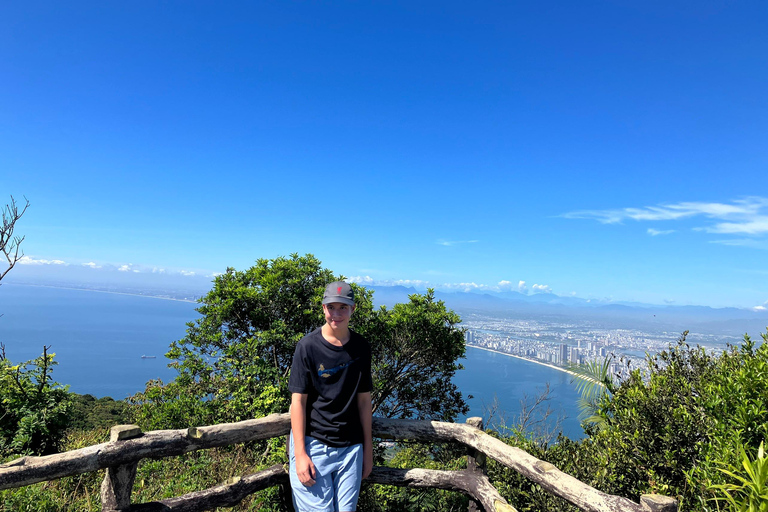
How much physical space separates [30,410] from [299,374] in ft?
20.8

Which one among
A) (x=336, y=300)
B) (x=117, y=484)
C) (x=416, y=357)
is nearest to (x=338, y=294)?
(x=336, y=300)

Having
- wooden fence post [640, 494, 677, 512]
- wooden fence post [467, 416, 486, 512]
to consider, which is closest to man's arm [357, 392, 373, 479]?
wooden fence post [467, 416, 486, 512]

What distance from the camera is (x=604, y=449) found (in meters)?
4.48

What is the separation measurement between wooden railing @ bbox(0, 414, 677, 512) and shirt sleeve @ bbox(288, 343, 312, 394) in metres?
0.78

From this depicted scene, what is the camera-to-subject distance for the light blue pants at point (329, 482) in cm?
260

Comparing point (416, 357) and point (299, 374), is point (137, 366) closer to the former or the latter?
point (416, 357)

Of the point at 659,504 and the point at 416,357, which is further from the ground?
the point at 659,504

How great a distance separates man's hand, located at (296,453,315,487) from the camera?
2543 mm

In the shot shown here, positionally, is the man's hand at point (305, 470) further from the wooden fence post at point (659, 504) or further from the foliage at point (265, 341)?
the foliage at point (265, 341)

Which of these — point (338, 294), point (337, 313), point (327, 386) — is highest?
point (338, 294)

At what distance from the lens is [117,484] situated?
8.50 feet

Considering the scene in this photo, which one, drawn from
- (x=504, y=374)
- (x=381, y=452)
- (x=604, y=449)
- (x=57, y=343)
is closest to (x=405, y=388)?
(x=381, y=452)

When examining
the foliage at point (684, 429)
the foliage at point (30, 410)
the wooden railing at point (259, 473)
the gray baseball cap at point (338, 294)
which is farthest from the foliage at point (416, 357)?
the foliage at point (30, 410)

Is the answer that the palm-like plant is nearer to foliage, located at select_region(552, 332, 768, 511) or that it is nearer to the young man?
foliage, located at select_region(552, 332, 768, 511)
